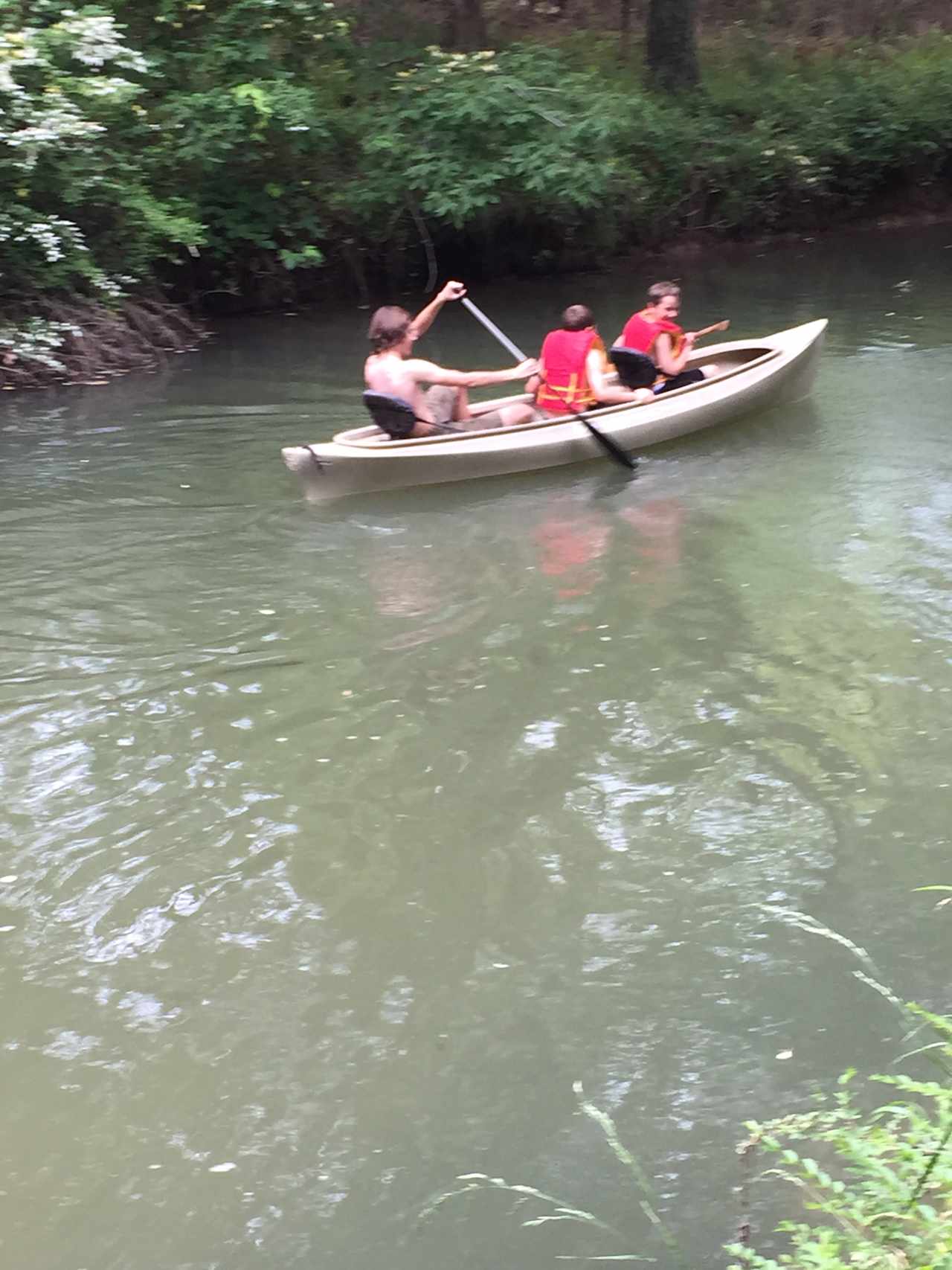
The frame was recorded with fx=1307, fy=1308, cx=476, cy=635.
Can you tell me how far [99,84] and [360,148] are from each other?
4.23 meters

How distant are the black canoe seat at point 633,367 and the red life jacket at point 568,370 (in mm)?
274

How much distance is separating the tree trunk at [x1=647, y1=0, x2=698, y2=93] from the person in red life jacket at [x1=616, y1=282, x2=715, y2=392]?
10.4 meters

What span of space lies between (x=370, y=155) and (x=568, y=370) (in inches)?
270

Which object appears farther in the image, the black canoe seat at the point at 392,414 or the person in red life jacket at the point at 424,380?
the person in red life jacket at the point at 424,380

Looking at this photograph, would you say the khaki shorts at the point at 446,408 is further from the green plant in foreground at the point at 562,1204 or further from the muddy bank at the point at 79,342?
the green plant in foreground at the point at 562,1204

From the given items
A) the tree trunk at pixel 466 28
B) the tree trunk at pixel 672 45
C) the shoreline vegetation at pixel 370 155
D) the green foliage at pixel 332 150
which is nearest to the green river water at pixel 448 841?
the shoreline vegetation at pixel 370 155

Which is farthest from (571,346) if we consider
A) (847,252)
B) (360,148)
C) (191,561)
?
(847,252)

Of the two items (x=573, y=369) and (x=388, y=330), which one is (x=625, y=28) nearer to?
(x=573, y=369)

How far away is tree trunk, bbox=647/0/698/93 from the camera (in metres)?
18.0

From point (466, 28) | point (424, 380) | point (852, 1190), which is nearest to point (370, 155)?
point (466, 28)

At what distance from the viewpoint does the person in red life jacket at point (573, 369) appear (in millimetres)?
8477

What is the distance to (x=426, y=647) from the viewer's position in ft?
19.8

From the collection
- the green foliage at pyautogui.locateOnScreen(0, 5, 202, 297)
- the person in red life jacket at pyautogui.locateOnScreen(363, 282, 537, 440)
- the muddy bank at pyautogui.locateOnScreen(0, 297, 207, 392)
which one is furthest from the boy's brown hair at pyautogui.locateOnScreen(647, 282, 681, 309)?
the muddy bank at pyautogui.locateOnScreen(0, 297, 207, 392)

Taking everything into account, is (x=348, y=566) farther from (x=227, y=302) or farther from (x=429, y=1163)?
(x=227, y=302)
